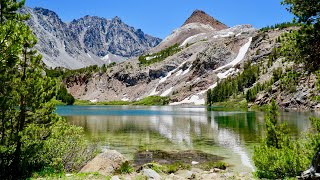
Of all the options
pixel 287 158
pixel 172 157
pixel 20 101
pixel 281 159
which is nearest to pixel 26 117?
pixel 20 101

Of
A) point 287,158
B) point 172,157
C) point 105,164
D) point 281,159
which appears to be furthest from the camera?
point 172,157

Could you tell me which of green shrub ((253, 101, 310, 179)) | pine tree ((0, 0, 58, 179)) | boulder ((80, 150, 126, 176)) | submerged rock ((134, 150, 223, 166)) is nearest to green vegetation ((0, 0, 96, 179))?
pine tree ((0, 0, 58, 179))

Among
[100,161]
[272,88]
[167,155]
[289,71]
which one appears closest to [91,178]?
[100,161]

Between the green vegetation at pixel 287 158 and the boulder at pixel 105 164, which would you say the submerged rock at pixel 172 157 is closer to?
the boulder at pixel 105 164

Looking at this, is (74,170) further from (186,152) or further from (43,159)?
(186,152)

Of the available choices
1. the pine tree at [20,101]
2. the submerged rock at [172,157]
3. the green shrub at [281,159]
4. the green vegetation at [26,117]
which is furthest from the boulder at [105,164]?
the submerged rock at [172,157]

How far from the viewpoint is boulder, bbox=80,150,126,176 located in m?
24.8

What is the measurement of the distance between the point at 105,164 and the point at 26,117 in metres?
Answer: 6.70

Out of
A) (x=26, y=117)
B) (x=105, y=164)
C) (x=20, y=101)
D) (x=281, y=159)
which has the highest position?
(x=20, y=101)

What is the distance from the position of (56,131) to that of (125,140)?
30.8 m

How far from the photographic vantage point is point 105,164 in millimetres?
25578

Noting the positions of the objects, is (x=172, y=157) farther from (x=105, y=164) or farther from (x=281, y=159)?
(x=281, y=159)

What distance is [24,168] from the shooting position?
23219mm

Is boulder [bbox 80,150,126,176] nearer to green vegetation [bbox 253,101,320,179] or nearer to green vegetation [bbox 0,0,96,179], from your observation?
green vegetation [bbox 0,0,96,179]
